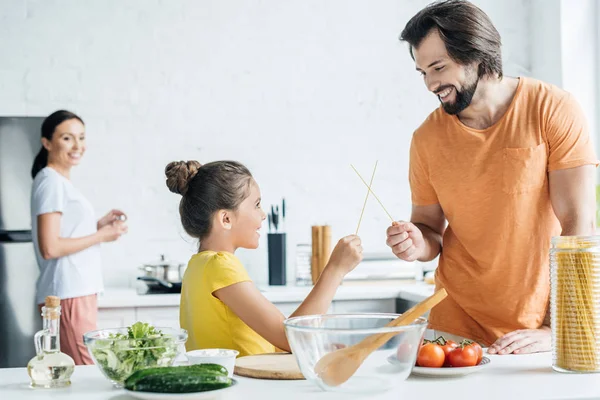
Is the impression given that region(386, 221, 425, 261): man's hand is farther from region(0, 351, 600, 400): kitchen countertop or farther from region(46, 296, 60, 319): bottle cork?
region(46, 296, 60, 319): bottle cork

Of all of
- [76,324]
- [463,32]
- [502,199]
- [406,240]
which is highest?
[463,32]

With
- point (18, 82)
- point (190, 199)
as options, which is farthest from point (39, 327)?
point (190, 199)

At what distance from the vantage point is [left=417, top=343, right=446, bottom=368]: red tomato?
1.52 meters

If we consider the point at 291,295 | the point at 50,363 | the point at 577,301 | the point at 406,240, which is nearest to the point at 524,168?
the point at 406,240

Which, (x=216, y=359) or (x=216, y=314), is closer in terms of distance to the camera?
(x=216, y=359)

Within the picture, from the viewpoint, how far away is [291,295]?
3.57m

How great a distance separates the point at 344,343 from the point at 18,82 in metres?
3.18

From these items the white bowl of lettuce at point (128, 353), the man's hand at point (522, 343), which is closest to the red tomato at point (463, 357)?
the man's hand at point (522, 343)

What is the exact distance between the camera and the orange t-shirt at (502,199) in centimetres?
213

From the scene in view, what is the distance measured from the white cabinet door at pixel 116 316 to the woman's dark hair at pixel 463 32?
6.27 ft

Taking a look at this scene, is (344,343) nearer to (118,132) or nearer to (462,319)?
(462,319)

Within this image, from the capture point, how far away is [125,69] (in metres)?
4.09

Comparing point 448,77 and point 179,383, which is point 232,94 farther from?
point 179,383

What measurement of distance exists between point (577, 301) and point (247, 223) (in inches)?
37.7
